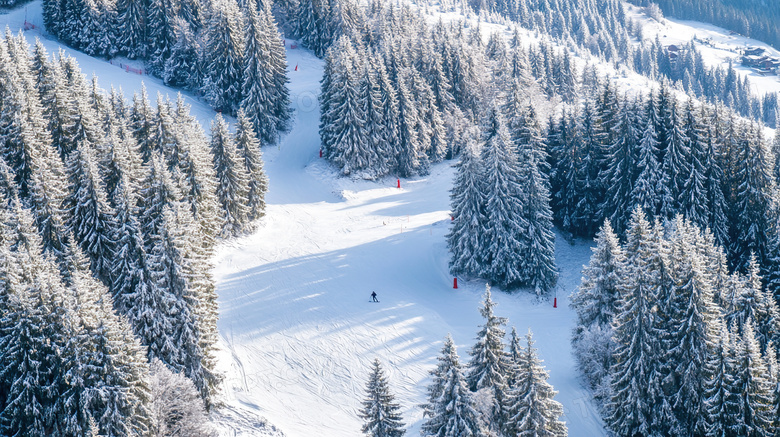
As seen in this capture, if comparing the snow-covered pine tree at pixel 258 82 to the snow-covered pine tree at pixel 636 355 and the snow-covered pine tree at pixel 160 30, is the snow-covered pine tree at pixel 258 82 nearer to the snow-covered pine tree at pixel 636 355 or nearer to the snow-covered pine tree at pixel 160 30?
the snow-covered pine tree at pixel 160 30

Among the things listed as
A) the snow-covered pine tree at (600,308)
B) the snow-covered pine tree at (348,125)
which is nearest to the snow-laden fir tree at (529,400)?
the snow-covered pine tree at (600,308)

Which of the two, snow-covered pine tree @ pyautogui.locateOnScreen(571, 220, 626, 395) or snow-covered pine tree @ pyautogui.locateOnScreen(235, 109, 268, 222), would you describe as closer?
snow-covered pine tree @ pyautogui.locateOnScreen(571, 220, 626, 395)

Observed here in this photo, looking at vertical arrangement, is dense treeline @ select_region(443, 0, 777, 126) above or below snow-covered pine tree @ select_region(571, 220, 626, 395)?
below

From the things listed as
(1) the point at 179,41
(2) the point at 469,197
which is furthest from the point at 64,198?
(1) the point at 179,41

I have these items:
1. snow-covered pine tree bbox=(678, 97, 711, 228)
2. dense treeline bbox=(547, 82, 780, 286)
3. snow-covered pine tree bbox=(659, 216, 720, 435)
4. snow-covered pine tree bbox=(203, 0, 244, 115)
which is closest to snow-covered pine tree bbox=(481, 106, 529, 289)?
dense treeline bbox=(547, 82, 780, 286)

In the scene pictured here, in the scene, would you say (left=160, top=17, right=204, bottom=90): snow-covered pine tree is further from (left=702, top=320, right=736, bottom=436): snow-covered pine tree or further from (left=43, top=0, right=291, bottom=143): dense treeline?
(left=702, top=320, right=736, bottom=436): snow-covered pine tree

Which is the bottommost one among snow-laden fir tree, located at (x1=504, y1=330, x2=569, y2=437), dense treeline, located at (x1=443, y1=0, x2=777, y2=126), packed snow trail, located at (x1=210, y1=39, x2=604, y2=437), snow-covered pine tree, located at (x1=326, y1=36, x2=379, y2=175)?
dense treeline, located at (x1=443, y1=0, x2=777, y2=126)

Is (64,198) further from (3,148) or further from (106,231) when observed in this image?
(3,148)
